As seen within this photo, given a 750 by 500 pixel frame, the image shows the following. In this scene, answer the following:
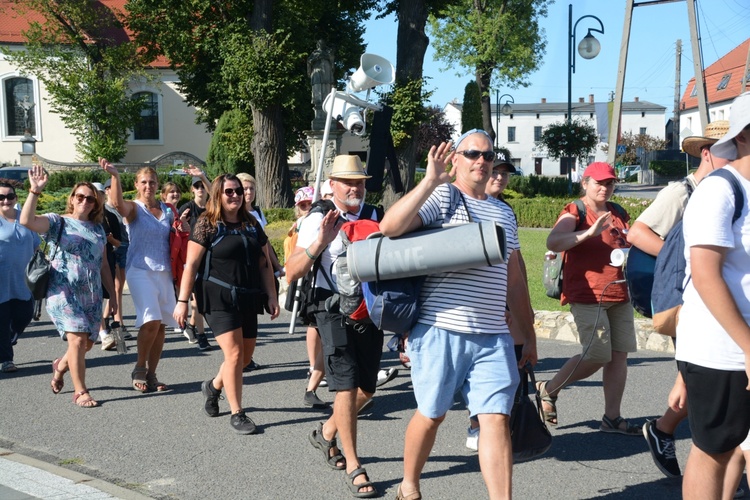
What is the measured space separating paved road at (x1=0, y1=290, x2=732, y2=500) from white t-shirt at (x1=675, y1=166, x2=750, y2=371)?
1.78 metres

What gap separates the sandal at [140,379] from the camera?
7.63 meters

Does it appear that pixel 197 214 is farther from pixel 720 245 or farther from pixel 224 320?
pixel 720 245

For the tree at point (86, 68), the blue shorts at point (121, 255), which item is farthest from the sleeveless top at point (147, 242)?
the tree at point (86, 68)

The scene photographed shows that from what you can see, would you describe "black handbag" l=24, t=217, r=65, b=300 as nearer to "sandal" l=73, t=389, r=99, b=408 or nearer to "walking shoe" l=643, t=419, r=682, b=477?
"sandal" l=73, t=389, r=99, b=408

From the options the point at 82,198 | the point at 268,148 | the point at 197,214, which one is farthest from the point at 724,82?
the point at 82,198

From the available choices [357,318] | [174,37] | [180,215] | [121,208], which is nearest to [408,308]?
[357,318]

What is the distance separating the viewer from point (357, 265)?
13.4ft

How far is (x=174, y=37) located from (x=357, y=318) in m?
21.9

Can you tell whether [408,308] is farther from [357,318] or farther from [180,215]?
[180,215]

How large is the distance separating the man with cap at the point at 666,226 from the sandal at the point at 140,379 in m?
4.37

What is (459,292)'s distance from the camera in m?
4.04

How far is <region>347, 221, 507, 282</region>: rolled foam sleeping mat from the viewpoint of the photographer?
3859 mm

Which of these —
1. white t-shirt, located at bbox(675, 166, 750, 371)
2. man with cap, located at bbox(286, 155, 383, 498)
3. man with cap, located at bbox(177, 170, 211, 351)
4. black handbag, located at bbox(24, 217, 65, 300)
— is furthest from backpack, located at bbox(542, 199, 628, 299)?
man with cap, located at bbox(177, 170, 211, 351)

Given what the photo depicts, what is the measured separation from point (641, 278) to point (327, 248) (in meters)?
1.92
